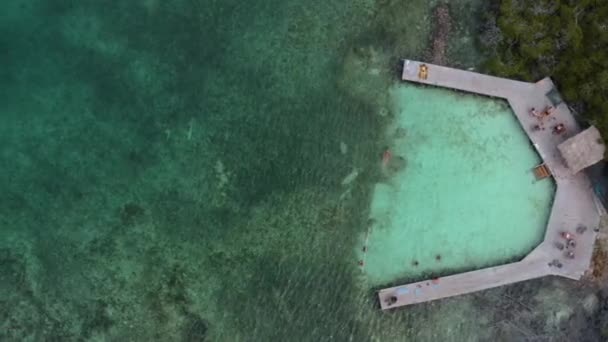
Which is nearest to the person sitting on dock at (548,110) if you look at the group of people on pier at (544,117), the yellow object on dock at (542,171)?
the group of people on pier at (544,117)

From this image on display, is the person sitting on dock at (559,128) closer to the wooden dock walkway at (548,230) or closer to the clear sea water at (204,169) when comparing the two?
the wooden dock walkway at (548,230)

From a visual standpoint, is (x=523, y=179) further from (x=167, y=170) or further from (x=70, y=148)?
(x=70, y=148)

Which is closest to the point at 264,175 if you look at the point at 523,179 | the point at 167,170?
the point at 167,170

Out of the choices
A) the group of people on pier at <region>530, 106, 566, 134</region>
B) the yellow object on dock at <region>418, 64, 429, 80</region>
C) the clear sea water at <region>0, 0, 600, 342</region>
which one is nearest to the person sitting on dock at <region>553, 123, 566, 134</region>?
the group of people on pier at <region>530, 106, 566, 134</region>

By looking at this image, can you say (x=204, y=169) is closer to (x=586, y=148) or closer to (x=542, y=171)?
(x=542, y=171)

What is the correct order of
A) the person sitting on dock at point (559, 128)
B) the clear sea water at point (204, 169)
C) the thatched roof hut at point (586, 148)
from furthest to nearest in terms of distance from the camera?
1. the person sitting on dock at point (559, 128)
2. the clear sea water at point (204, 169)
3. the thatched roof hut at point (586, 148)
